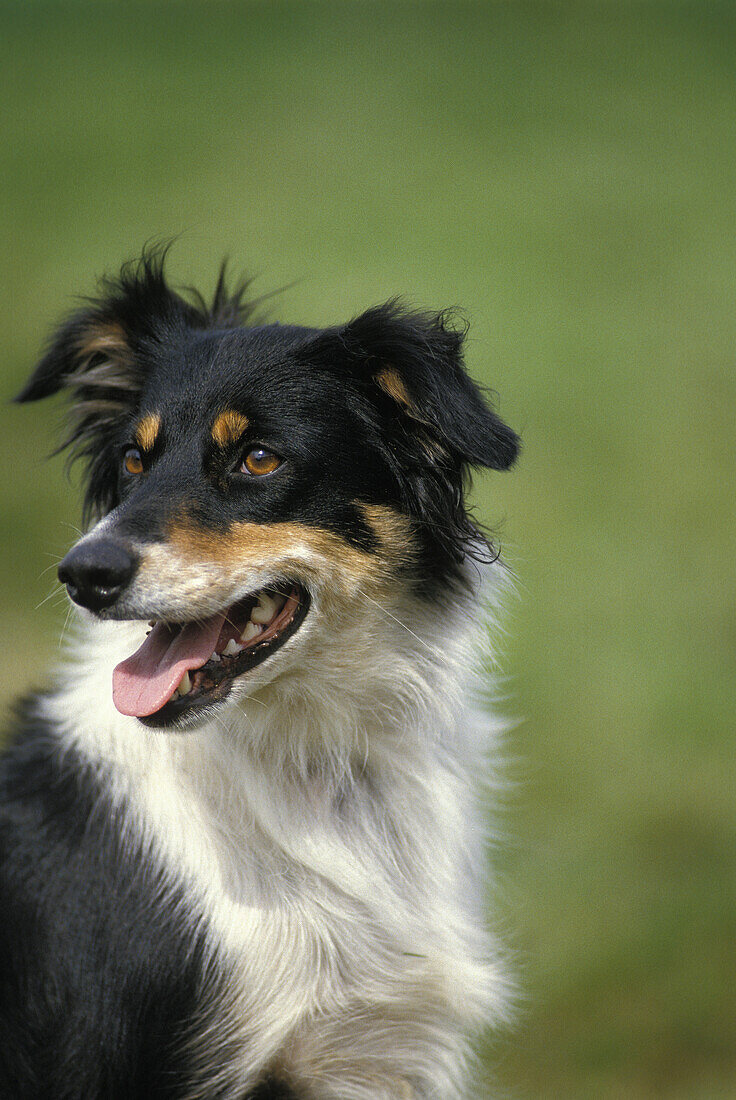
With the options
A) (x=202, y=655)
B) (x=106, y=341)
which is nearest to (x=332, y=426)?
(x=202, y=655)

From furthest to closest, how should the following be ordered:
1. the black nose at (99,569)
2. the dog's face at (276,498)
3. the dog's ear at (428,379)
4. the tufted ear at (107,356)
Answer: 1. the tufted ear at (107,356)
2. the dog's ear at (428,379)
3. the dog's face at (276,498)
4. the black nose at (99,569)

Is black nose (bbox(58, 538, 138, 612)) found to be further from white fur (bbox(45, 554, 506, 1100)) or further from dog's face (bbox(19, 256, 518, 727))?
white fur (bbox(45, 554, 506, 1100))

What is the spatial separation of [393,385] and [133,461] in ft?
2.49

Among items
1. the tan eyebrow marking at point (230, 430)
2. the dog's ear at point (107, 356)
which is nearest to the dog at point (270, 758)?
the tan eyebrow marking at point (230, 430)

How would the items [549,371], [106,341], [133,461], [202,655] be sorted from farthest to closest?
[549,371], [106,341], [133,461], [202,655]

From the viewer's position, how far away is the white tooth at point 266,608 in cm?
300

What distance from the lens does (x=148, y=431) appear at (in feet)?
10.4

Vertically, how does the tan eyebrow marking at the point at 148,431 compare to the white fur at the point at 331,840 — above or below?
above

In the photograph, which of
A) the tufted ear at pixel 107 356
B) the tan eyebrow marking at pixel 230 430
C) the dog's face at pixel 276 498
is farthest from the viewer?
the tufted ear at pixel 107 356

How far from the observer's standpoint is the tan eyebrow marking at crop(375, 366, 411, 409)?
308 cm

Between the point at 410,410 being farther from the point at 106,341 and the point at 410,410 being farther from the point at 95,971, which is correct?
the point at 95,971

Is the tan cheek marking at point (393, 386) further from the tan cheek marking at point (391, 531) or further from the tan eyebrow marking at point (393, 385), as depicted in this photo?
the tan cheek marking at point (391, 531)

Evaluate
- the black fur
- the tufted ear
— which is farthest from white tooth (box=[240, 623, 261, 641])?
the tufted ear

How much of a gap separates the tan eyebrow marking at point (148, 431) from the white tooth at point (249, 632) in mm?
573
